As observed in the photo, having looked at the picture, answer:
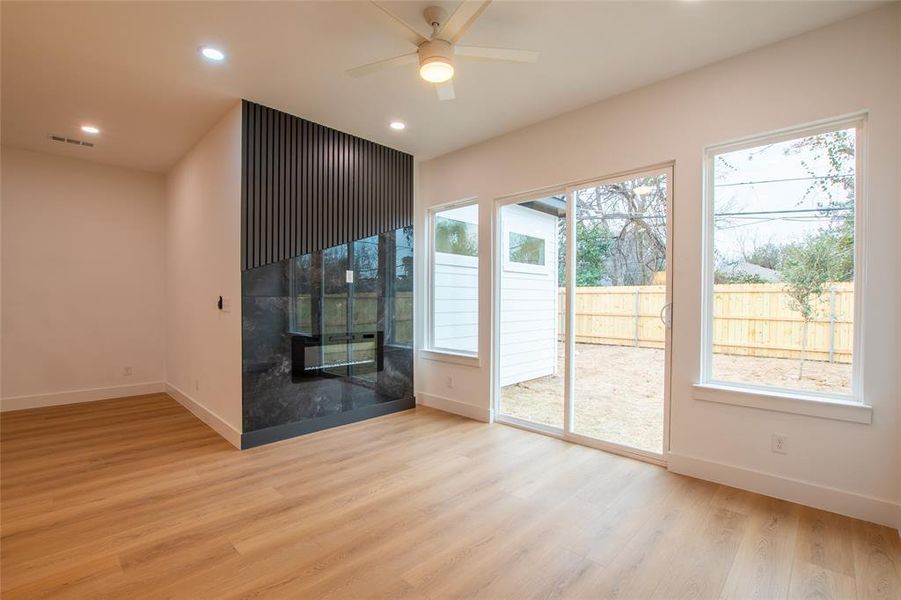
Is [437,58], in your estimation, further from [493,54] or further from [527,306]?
[527,306]

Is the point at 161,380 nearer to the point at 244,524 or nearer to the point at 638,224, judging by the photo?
the point at 244,524

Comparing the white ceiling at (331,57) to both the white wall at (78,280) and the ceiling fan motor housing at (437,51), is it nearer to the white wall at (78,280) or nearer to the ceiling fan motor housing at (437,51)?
the ceiling fan motor housing at (437,51)

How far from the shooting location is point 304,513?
2.45 metres

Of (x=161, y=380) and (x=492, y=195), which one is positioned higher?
(x=492, y=195)

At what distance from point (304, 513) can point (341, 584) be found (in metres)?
0.72

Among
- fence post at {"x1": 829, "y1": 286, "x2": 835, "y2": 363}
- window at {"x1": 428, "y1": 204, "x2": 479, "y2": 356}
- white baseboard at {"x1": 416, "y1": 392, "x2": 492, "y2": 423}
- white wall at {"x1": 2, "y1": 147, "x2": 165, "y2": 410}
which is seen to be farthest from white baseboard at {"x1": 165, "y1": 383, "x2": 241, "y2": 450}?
fence post at {"x1": 829, "y1": 286, "x2": 835, "y2": 363}

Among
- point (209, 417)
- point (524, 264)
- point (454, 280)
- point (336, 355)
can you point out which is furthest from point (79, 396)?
point (524, 264)

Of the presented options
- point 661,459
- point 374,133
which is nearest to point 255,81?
point 374,133

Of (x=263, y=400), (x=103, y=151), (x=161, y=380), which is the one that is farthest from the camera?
(x=161, y=380)

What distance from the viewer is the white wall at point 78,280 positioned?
184 inches

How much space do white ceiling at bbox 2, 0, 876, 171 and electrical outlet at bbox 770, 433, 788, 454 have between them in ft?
8.34

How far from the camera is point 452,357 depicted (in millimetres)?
4625

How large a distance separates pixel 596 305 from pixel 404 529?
93.3 inches

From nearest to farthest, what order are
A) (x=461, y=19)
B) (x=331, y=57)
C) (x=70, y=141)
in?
(x=461, y=19) < (x=331, y=57) < (x=70, y=141)
